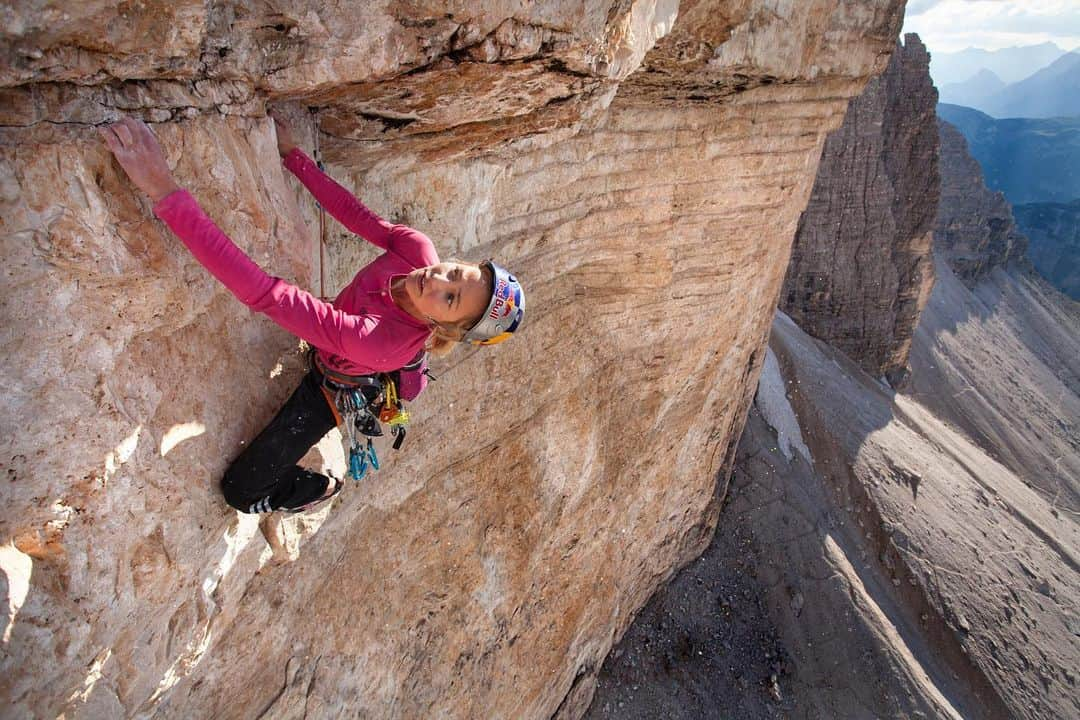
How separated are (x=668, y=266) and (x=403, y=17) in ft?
10.4

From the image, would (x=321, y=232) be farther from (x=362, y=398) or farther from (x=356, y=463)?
(x=356, y=463)

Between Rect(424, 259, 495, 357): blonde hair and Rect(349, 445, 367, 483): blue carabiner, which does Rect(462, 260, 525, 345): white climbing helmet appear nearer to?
Rect(424, 259, 495, 357): blonde hair

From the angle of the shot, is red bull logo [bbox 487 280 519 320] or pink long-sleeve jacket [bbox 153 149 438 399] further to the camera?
red bull logo [bbox 487 280 519 320]

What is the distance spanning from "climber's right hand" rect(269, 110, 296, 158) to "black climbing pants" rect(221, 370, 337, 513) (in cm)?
79

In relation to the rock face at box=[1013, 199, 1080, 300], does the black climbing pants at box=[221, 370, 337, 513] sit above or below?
above

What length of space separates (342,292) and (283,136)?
1.87 ft

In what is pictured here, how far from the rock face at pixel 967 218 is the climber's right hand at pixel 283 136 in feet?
117

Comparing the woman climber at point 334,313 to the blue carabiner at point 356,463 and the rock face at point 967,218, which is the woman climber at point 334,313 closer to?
the blue carabiner at point 356,463

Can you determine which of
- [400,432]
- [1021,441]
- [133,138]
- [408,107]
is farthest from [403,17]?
[1021,441]

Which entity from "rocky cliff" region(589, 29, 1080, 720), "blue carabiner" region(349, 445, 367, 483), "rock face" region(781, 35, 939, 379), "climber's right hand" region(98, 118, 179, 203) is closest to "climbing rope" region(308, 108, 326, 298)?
"blue carabiner" region(349, 445, 367, 483)

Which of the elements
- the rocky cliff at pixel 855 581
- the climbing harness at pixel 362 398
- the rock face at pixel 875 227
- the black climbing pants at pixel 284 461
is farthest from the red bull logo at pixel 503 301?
the rock face at pixel 875 227

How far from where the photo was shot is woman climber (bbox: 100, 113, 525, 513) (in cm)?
165

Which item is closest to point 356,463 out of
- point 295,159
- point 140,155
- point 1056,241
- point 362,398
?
point 362,398

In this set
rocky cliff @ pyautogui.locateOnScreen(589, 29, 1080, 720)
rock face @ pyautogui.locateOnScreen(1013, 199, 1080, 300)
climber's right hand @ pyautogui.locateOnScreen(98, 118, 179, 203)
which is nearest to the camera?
climber's right hand @ pyautogui.locateOnScreen(98, 118, 179, 203)
